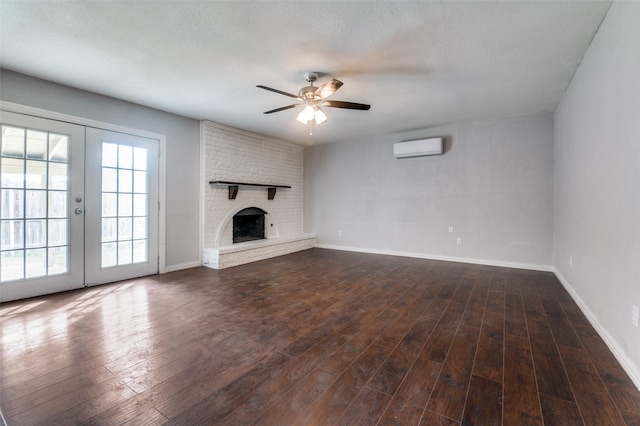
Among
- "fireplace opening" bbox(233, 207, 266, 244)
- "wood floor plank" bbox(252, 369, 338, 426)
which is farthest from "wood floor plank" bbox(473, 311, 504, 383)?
"fireplace opening" bbox(233, 207, 266, 244)

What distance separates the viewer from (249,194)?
5.75 m

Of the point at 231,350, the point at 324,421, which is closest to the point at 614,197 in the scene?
the point at 324,421

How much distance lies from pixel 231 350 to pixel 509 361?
6.49ft

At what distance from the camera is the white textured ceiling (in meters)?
2.10

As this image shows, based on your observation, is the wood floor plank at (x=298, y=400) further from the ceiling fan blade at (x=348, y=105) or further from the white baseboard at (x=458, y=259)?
the white baseboard at (x=458, y=259)

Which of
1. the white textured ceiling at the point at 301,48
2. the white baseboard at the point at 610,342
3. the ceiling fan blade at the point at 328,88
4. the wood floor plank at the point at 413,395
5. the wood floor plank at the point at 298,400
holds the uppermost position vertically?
the white textured ceiling at the point at 301,48

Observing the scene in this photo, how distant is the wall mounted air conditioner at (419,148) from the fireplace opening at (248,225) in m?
3.14

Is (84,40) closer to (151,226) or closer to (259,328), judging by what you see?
(151,226)

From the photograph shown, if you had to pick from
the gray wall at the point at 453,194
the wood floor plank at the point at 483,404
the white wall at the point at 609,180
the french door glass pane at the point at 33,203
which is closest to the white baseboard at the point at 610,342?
the white wall at the point at 609,180

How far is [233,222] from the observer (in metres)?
5.52

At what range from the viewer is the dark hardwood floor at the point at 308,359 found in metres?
1.46

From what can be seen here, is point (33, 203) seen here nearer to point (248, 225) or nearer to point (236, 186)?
point (236, 186)

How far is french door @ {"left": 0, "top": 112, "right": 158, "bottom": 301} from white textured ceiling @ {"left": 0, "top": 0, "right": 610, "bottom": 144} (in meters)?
0.68

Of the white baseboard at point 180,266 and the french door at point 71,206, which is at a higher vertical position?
the french door at point 71,206
